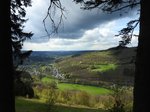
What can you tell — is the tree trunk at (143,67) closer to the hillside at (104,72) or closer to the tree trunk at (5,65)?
the tree trunk at (5,65)

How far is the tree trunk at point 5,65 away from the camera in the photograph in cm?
702

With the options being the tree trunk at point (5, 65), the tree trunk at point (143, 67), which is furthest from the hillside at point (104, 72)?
the tree trunk at point (5, 65)

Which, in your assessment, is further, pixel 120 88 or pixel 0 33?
pixel 120 88

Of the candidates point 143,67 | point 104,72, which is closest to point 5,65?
point 143,67

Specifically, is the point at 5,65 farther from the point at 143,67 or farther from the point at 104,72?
the point at 104,72

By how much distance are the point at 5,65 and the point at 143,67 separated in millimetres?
2735

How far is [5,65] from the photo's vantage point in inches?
277

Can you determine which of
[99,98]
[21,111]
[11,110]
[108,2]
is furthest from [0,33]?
[99,98]

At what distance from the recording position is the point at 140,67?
757cm

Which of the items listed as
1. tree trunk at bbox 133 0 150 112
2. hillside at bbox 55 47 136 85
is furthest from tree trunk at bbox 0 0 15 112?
hillside at bbox 55 47 136 85

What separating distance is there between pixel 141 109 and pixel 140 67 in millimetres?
844

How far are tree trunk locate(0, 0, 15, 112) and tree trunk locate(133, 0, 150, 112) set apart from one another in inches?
99.6

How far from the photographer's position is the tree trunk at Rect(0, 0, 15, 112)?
702 centimetres

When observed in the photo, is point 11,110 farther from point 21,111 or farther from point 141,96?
point 21,111
